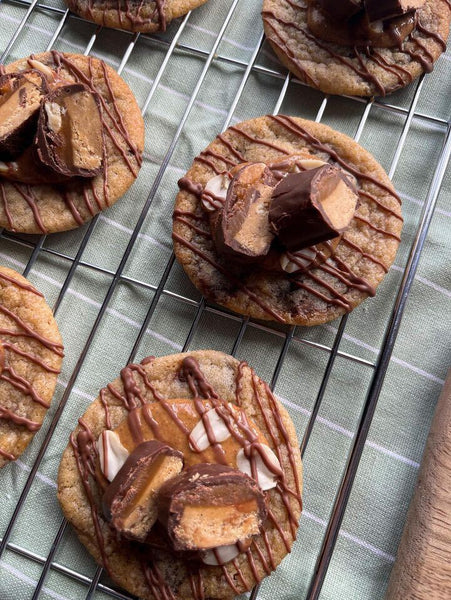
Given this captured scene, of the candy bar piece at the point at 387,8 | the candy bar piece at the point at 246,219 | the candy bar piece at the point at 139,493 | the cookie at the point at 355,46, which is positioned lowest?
the candy bar piece at the point at 139,493

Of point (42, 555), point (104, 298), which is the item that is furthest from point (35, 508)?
point (104, 298)

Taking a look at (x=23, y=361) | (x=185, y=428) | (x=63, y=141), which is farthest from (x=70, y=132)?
(x=185, y=428)

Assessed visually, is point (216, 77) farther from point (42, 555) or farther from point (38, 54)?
point (42, 555)

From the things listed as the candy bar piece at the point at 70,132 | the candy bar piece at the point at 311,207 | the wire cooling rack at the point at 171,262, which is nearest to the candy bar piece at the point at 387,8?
the wire cooling rack at the point at 171,262

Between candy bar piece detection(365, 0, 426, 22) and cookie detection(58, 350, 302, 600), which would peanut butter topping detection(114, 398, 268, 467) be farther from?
candy bar piece detection(365, 0, 426, 22)

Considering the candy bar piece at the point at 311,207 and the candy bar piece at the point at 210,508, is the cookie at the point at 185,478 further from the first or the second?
the candy bar piece at the point at 311,207

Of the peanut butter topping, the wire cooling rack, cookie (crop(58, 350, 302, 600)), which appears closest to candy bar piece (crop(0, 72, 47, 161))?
the wire cooling rack
